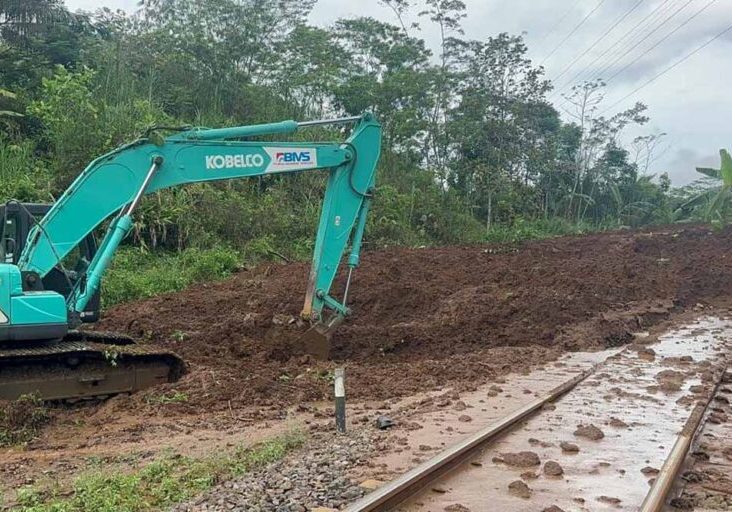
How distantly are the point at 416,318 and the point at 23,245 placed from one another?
25.2 feet

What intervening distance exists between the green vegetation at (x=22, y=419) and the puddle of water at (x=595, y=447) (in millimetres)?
4338

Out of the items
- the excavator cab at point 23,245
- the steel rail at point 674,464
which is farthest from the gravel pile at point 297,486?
the excavator cab at point 23,245

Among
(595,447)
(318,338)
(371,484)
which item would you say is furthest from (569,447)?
(318,338)

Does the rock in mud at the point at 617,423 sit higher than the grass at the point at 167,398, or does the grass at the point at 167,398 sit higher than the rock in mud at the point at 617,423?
the grass at the point at 167,398

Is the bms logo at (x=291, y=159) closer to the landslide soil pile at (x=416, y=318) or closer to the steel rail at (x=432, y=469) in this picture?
the landslide soil pile at (x=416, y=318)

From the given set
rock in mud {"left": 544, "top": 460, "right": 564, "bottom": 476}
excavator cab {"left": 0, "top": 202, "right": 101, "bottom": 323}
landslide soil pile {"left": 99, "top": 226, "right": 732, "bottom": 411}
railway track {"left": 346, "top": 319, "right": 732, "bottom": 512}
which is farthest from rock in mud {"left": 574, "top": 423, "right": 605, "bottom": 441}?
excavator cab {"left": 0, "top": 202, "right": 101, "bottom": 323}

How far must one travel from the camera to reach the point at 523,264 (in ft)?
65.2

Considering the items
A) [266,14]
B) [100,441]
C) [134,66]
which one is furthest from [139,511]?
[266,14]

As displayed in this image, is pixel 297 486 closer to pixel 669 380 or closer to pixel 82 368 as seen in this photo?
pixel 82 368

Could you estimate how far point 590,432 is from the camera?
284 inches

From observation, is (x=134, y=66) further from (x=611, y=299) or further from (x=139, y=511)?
(x=139, y=511)

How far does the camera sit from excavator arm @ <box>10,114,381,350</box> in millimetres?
8391

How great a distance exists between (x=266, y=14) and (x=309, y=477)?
90.7ft

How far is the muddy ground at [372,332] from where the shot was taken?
24.7 ft
